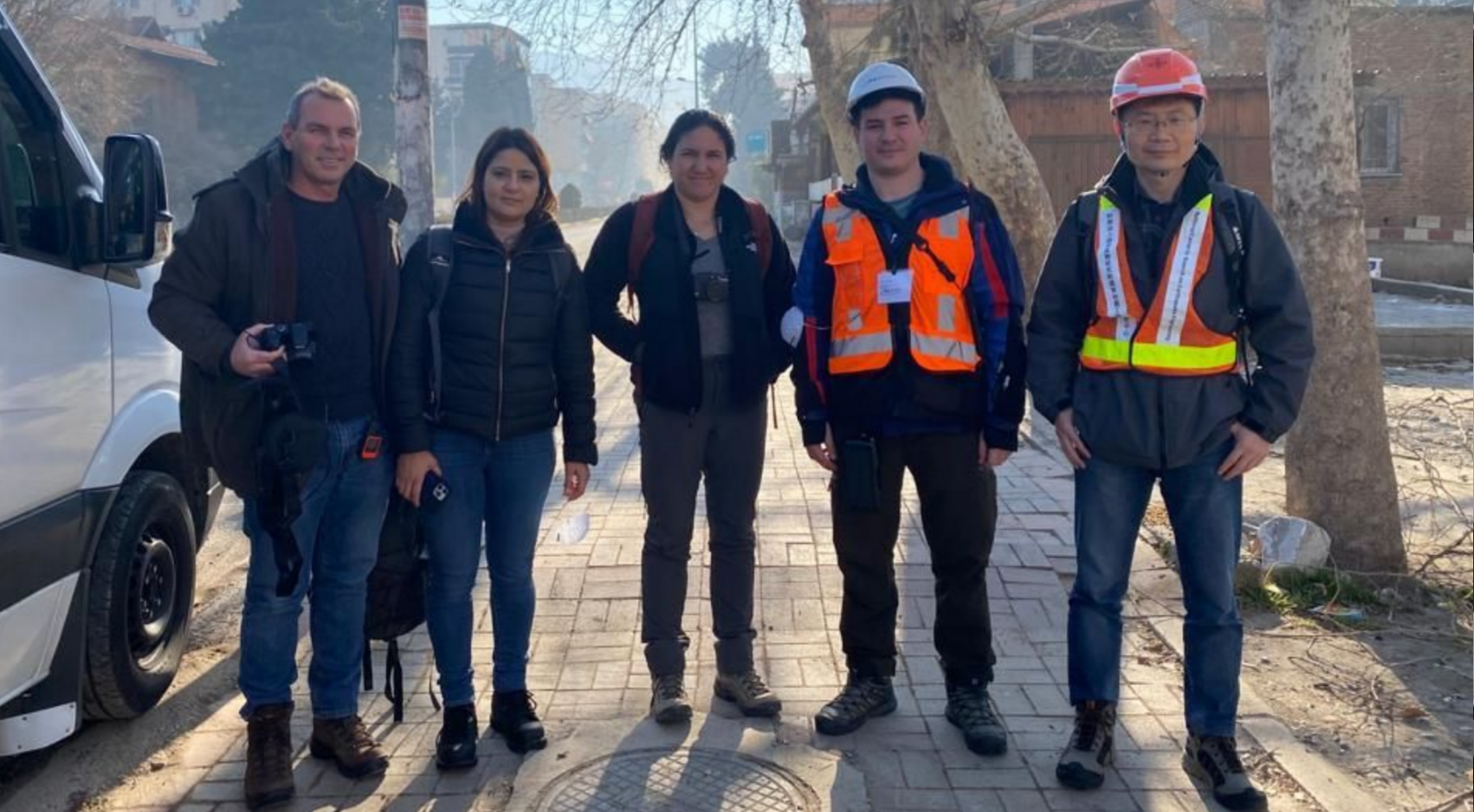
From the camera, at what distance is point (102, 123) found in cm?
3488

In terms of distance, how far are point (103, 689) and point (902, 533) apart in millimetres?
3984

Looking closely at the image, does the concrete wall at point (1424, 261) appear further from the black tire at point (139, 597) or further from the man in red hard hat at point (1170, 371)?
the black tire at point (139, 597)

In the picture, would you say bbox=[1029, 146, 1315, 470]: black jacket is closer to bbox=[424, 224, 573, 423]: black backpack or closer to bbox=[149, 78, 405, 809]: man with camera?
bbox=[424, 224, 573, 423]: black backpack

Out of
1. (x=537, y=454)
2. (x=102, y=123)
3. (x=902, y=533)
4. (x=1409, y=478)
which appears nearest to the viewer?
(x=537, y=454)

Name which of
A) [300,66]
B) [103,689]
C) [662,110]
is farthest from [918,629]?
[300,66]

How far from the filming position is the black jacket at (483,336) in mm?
3787

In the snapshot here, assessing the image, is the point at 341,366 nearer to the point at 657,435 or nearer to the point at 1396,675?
the point at 657,435

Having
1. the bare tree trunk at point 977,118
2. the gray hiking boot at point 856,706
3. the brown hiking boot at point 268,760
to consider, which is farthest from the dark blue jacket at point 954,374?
the bare tree trunk at point 977,118

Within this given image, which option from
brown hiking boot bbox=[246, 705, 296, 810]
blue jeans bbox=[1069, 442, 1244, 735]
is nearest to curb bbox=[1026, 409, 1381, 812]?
blue jeans bbox=[1069, 442, 1244, 735]

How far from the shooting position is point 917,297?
3.96m

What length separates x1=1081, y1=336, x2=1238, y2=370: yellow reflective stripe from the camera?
3625 mm

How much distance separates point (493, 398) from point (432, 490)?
1.09 feet

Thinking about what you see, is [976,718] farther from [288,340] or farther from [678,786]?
[288,340]

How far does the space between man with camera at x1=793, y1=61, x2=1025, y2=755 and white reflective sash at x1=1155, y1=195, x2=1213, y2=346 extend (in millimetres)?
516
